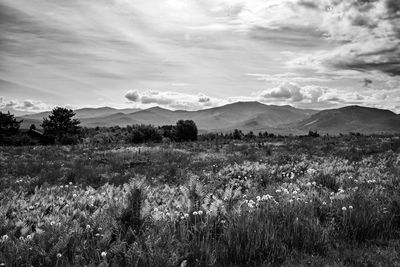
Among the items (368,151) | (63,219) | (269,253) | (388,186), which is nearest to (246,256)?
(269,253)

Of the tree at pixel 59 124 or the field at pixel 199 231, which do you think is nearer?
the field at pixel 199 231

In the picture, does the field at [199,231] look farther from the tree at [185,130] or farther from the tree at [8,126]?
the tree at [185,130]

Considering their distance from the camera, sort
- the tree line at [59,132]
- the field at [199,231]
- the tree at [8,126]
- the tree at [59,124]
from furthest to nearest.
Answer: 1. the tree at [59,124]
2. the tree at [8,126]
3. the tree line at [59,132]
4. the field at [199,231]

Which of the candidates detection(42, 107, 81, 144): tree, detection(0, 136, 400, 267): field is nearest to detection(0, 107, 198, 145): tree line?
detection(42, 107, 81, 144): tree

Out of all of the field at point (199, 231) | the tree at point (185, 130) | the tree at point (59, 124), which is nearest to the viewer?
the field at point (199, 231)

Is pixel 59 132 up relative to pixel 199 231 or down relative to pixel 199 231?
up

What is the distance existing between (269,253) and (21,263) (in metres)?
3.41

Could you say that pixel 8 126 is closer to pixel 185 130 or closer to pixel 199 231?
pixel 185 130

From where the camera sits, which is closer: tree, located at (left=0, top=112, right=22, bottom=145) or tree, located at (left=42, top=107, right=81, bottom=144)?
tree, located at (left=0, top=112, right=22, bottom=145)

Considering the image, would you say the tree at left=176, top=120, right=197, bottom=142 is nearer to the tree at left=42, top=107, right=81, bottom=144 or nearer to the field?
the tree at left=42, top=107, right=81, bottom=144

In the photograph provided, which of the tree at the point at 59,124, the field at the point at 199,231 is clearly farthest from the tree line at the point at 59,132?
the field at the point at 199,231

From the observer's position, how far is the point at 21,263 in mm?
4359

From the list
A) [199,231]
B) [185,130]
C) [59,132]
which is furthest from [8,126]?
[199,231]

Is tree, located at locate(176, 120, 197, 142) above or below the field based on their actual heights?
above
